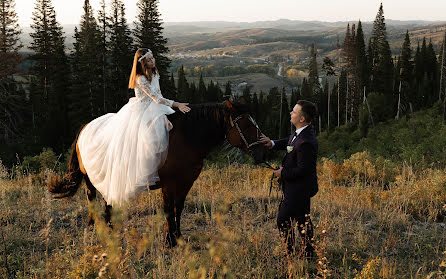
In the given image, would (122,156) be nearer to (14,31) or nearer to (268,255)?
(268,255)

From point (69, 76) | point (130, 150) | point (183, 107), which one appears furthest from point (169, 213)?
point (69, 76)

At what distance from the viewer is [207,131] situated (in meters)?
5.02

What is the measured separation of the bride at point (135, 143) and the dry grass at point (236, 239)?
1.30ft

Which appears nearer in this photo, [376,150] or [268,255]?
[268,255]

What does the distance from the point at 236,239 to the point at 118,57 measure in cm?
3642

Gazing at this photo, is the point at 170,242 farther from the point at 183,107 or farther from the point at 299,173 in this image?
the point at 299,173

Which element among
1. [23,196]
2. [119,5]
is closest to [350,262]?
[23,196]

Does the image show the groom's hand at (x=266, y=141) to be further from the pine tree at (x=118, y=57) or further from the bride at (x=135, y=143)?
the pine tree at (x=118, y=57)

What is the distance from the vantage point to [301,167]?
4102 mm

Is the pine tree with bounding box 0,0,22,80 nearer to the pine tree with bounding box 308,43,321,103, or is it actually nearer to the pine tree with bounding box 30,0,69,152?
the pine tree with bounding box 30,0,69,152

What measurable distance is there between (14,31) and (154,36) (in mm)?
16359

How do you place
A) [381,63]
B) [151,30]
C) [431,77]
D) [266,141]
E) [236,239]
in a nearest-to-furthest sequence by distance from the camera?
1. [236,239]
2. [266,141]
3. [151,30]
4. [381,63]
5. [431,77]

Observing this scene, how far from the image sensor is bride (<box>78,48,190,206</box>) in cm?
482

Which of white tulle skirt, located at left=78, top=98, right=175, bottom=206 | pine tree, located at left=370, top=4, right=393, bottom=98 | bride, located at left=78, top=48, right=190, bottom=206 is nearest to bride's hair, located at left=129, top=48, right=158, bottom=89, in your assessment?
bride, located at left=78, top=48, right=190, bottom=206
